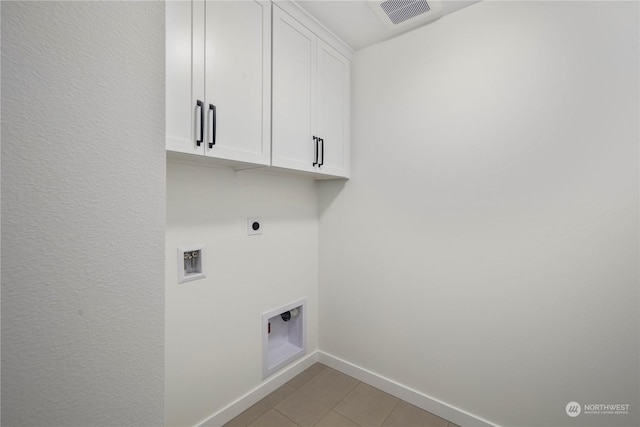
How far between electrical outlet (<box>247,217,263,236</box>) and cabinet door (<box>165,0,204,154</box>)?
0.62 m

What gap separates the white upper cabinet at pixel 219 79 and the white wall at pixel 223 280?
291mm

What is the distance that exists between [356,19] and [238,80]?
0.93 m

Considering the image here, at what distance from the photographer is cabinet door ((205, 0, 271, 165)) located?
121cm

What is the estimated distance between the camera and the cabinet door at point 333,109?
5.85 ft

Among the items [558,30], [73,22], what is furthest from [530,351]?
[73,22]

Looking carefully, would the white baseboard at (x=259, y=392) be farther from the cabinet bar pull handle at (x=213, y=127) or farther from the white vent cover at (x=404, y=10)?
the white vent cover at (x=404, y=10)

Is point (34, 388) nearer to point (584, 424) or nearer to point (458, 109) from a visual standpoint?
point (458, 109)

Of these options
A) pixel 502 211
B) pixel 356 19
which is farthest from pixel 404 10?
pixel 502 211

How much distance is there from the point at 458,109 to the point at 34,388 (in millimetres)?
1951

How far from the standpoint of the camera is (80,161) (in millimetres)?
481

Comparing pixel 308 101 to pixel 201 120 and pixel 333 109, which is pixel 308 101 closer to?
pixel 333 109

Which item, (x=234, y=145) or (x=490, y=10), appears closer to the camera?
(x=234, y=145)

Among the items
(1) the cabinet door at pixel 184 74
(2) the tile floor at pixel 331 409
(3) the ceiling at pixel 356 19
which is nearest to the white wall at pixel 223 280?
(2) the tile floor at pixel 331 409

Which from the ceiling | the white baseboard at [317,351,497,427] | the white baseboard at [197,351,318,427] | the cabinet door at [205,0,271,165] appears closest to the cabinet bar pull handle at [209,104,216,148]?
the cabinet door at [205,0,271,165]
